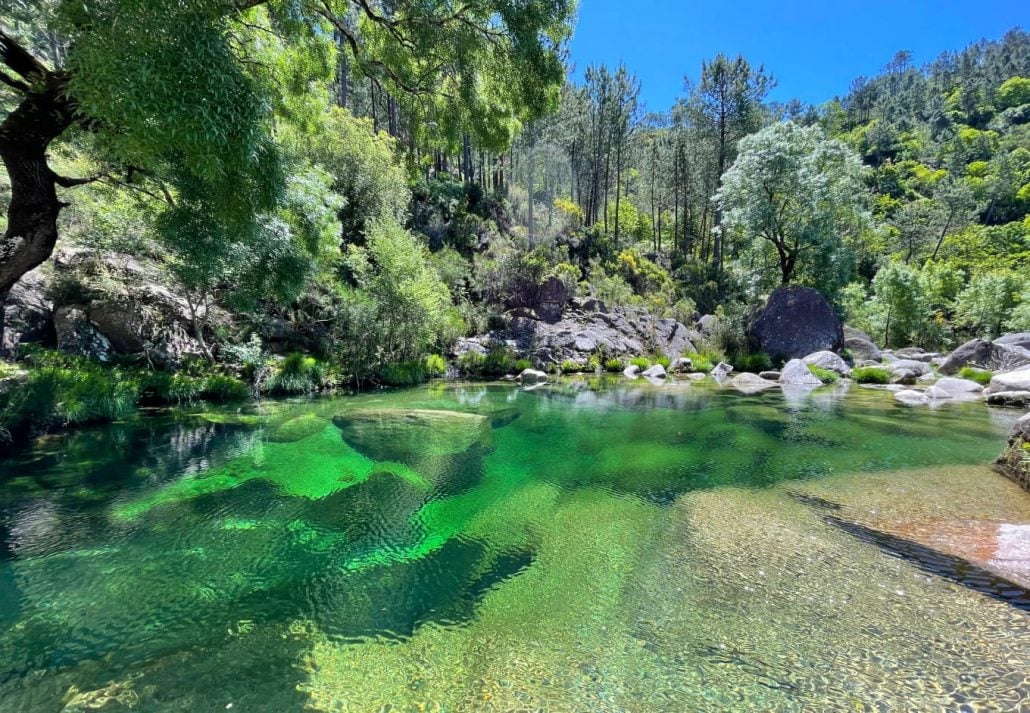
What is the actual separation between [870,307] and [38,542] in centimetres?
3769

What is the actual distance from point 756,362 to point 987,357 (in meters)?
8.00

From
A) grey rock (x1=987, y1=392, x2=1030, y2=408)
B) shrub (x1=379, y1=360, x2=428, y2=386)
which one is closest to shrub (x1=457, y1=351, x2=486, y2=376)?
shrub (x1=379, y1=360, x2=428, y2=386)

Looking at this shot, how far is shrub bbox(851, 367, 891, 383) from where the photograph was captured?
56.7 feet

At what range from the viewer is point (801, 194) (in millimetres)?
20969

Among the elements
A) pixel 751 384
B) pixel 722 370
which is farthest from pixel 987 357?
pixel 722 370

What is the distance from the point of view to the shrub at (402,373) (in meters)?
17.7

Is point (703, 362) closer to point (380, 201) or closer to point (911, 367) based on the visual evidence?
point (911, 367)

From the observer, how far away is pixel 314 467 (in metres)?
7.59

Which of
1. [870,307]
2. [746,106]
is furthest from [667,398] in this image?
[746,106]

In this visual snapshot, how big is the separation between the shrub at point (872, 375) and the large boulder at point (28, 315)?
27.5 m

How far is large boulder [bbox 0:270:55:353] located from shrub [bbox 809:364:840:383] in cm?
2616

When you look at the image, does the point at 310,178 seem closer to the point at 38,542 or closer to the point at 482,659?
the point at 38,542

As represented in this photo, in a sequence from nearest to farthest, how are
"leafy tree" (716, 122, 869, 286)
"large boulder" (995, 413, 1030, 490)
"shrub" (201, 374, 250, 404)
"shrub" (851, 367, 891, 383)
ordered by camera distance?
1. "large boulder" (995, 413, 1030, 490)
2. "shrub" (201, 374, 250, 404)
3. "shrub" (851, 367, 891, 383)
4. "leafy tree" (716, 122, 869, 286)

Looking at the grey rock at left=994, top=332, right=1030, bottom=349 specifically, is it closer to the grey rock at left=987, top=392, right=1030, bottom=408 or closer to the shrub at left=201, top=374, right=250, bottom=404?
the grey rock at left=987, top=392, right=1030, bottom=408
